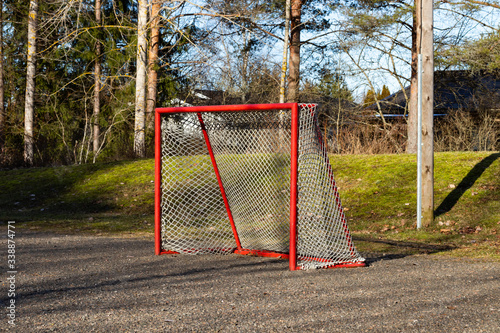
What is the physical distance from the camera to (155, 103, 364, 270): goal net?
5.62 meters

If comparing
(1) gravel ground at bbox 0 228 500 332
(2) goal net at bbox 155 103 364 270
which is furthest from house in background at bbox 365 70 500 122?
(1) gravel ground at bbox 0 228 500 332

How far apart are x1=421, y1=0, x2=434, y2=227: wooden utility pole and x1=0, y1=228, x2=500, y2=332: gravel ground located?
2.23 m

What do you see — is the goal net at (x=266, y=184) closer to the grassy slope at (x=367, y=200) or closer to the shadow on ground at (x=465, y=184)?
the grassy slope at (x=367, y=200)

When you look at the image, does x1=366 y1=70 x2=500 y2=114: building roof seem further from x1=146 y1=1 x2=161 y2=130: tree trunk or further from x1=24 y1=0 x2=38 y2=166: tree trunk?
x1=24 y1=0 x2=38 y2=166: tree trunk

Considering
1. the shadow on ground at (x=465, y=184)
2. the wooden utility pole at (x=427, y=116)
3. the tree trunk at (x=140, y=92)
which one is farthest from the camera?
the tree trunk at (x=140, y=92)

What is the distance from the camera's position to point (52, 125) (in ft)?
73.0

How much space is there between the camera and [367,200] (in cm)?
970

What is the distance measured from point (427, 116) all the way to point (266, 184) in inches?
123

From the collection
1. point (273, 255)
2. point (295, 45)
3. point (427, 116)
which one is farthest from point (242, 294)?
point (295, 45)

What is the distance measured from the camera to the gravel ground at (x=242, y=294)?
11.3ft

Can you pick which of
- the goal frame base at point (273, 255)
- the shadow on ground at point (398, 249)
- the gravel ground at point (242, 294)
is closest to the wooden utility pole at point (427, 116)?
the shadow on ground at point (398, 249)

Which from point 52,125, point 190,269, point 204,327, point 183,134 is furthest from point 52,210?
point 52,125

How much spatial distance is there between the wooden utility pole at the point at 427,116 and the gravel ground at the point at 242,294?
2231 mm

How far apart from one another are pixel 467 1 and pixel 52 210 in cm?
1392
